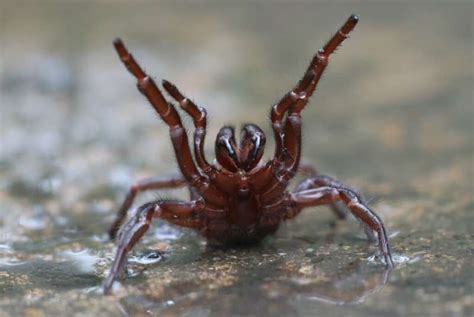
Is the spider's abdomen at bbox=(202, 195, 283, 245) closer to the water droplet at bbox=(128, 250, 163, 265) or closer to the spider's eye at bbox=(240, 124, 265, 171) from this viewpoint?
the spider's eye at bbox=(240, 124, 265, 171)

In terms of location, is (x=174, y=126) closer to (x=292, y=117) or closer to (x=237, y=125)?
(x=292, y=117)

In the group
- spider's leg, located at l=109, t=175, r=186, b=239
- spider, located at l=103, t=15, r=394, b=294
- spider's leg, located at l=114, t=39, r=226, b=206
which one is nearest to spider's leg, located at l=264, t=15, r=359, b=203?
spider, located at l=103, t=15, r=394, b=294

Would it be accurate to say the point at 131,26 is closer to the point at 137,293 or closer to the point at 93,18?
the point at 93,18

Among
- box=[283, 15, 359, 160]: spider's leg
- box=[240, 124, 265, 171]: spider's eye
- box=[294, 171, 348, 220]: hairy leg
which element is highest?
box=[283, 15, 359, 160]: spider's leg

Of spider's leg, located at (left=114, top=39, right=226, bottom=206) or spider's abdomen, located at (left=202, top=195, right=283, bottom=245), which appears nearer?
spider's leg, located at (left=114, top=39, right=226, bottom=206)

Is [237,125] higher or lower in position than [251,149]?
higher

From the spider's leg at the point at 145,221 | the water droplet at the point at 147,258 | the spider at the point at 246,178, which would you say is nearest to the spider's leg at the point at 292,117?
the spider at the point at 246,178

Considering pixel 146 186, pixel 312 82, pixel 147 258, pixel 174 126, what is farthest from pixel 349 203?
pixel 146 186
